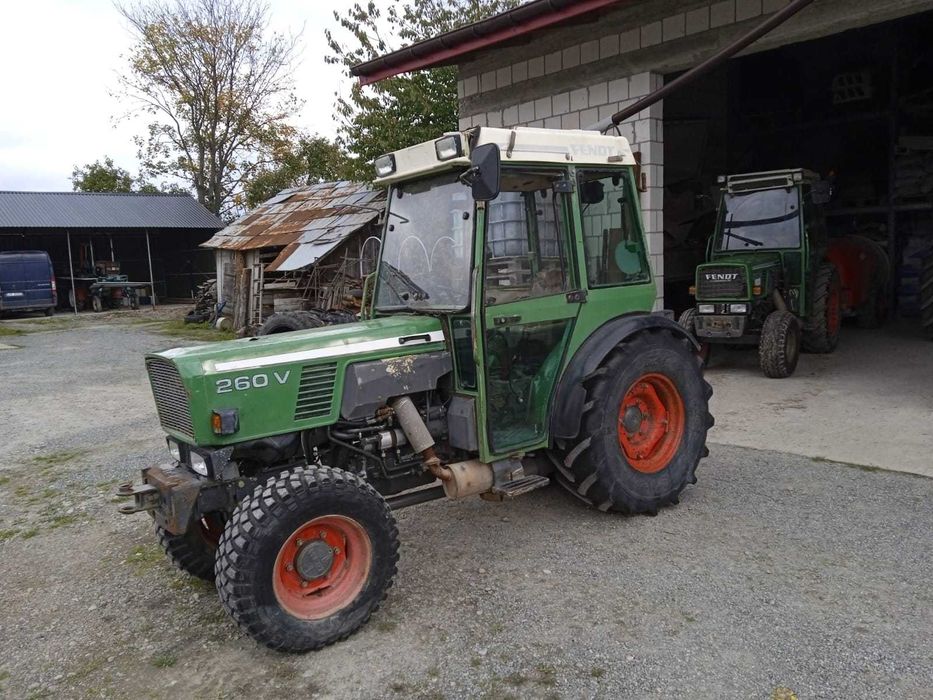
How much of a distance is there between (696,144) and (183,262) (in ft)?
63.5

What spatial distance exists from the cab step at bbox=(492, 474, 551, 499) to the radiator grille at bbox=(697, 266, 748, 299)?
546cm

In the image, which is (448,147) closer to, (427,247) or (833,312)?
(427,247)

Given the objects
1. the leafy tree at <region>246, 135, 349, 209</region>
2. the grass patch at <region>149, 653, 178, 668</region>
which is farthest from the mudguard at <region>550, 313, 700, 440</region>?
the leafy tree at <region>246, 135, 349, 209</region>

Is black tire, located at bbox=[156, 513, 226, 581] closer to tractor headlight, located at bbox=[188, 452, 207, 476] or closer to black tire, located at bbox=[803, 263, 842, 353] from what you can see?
tractor headlight, located at bbox=[188, 452, 207, 476]

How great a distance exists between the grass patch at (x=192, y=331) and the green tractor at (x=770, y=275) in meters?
9.90

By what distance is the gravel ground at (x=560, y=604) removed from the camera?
2.93 meters

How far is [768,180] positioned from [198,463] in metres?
8.08

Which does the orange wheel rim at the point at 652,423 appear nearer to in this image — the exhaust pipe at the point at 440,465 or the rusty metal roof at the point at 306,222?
the exhaust pipe at the point at 440,465

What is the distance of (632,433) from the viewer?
4.56 m

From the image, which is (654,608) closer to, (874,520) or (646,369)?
(646,369)

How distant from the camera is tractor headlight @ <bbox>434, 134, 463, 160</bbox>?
12.0ft

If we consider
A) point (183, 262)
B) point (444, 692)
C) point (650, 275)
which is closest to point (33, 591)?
point (444, 692)

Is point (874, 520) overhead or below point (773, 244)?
below

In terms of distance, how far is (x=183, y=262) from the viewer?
26.3 meters
